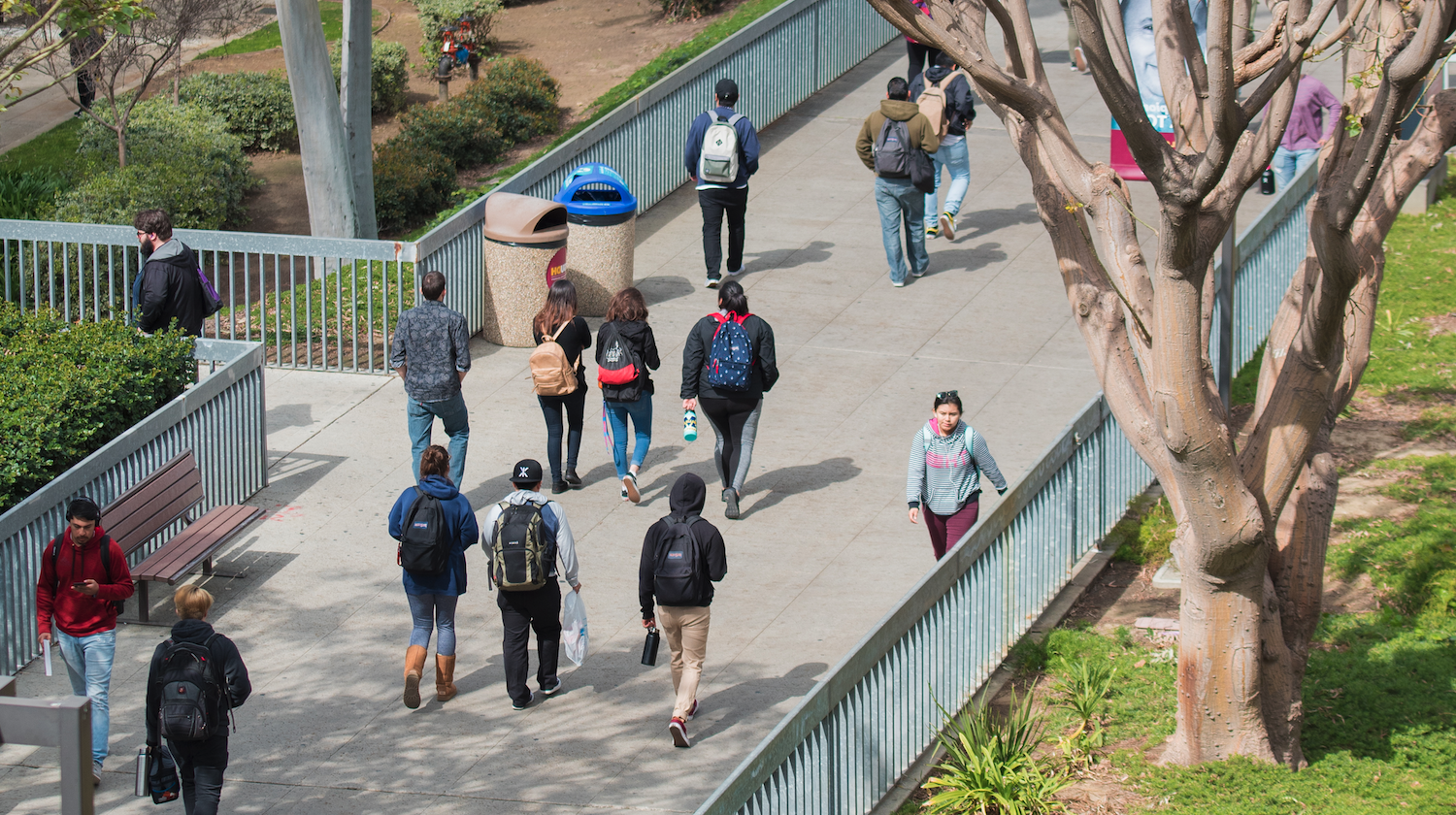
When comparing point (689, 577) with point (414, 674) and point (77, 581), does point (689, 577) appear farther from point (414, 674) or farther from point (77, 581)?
point (77, 581)

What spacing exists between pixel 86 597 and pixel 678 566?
284cm

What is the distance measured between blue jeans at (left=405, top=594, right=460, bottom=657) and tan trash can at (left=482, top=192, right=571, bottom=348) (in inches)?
211

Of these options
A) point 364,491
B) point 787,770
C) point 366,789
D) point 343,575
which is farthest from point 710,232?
point 787,770

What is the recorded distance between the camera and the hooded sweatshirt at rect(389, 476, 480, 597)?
8367mm

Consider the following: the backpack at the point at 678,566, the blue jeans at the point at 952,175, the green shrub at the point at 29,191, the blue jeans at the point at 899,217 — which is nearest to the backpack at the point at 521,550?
the backpack at the point at 678,566

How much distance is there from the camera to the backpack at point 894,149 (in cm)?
1402

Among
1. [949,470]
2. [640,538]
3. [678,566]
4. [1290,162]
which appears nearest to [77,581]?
Result: [678,566]

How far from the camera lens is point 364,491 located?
11.2 m

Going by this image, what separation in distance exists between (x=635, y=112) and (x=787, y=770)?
10.8 m

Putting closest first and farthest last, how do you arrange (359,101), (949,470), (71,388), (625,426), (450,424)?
(949,470) → (71,388) → (450,424) → (625,426) → (359,101)

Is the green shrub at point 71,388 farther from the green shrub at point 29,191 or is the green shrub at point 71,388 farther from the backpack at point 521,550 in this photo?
the green shrub at point 29,191

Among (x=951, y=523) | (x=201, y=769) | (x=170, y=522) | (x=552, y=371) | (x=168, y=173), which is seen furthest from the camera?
(x=168, y=173)

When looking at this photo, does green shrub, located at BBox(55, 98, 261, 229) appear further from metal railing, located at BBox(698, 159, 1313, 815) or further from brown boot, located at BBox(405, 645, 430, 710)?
metal railing, located at BBox(698, 159, 1313, 815)

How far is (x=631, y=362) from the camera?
34.9 ft
